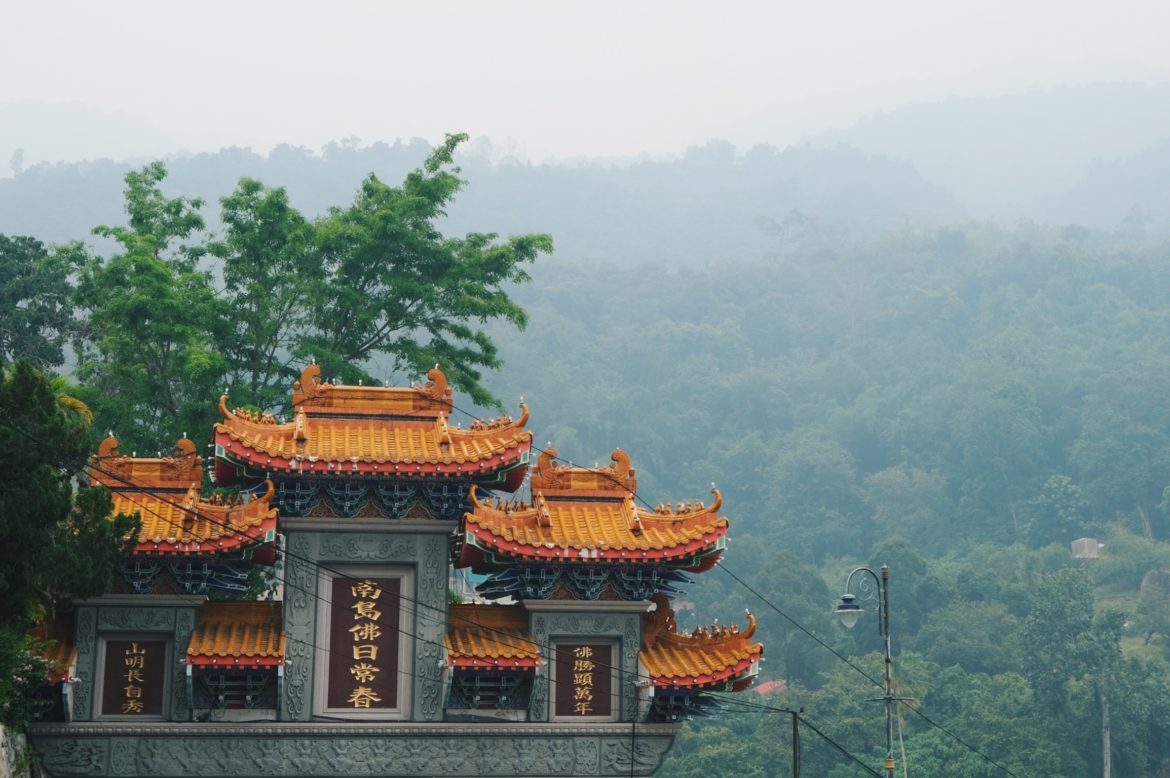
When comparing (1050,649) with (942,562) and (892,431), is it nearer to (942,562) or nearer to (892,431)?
(942,562)

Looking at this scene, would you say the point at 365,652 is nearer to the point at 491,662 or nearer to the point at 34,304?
the point at 491,662

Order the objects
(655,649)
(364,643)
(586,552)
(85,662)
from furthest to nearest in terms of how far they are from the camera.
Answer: (655,649), (364,643), (586,552), (85,662)

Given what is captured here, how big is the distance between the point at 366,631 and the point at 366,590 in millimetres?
494

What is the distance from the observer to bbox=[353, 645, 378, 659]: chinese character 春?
19.0 m

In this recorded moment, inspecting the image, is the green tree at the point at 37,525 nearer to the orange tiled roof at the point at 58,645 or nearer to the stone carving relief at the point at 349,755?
the orange tiled roof at the point at 58,645

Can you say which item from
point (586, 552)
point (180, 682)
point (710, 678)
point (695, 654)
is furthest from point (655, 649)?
point (180, 682)

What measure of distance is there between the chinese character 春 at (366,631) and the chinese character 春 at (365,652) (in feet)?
0.36

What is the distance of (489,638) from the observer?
19125 mm

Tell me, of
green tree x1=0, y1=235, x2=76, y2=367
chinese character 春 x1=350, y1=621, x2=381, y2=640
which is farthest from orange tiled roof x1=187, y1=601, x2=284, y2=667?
green tree x1=0, y1=235, x2=76, y2=367

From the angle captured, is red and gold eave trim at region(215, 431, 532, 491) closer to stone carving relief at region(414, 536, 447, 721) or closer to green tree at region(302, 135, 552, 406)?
stone carving relief at region(414, 536, 447, 721)

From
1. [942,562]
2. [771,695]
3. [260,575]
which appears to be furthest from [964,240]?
[260,575]

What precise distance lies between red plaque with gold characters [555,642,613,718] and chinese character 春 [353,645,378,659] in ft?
7.34

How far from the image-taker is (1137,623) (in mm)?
84688

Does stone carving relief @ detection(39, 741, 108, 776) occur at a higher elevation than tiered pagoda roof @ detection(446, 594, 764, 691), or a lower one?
lower
